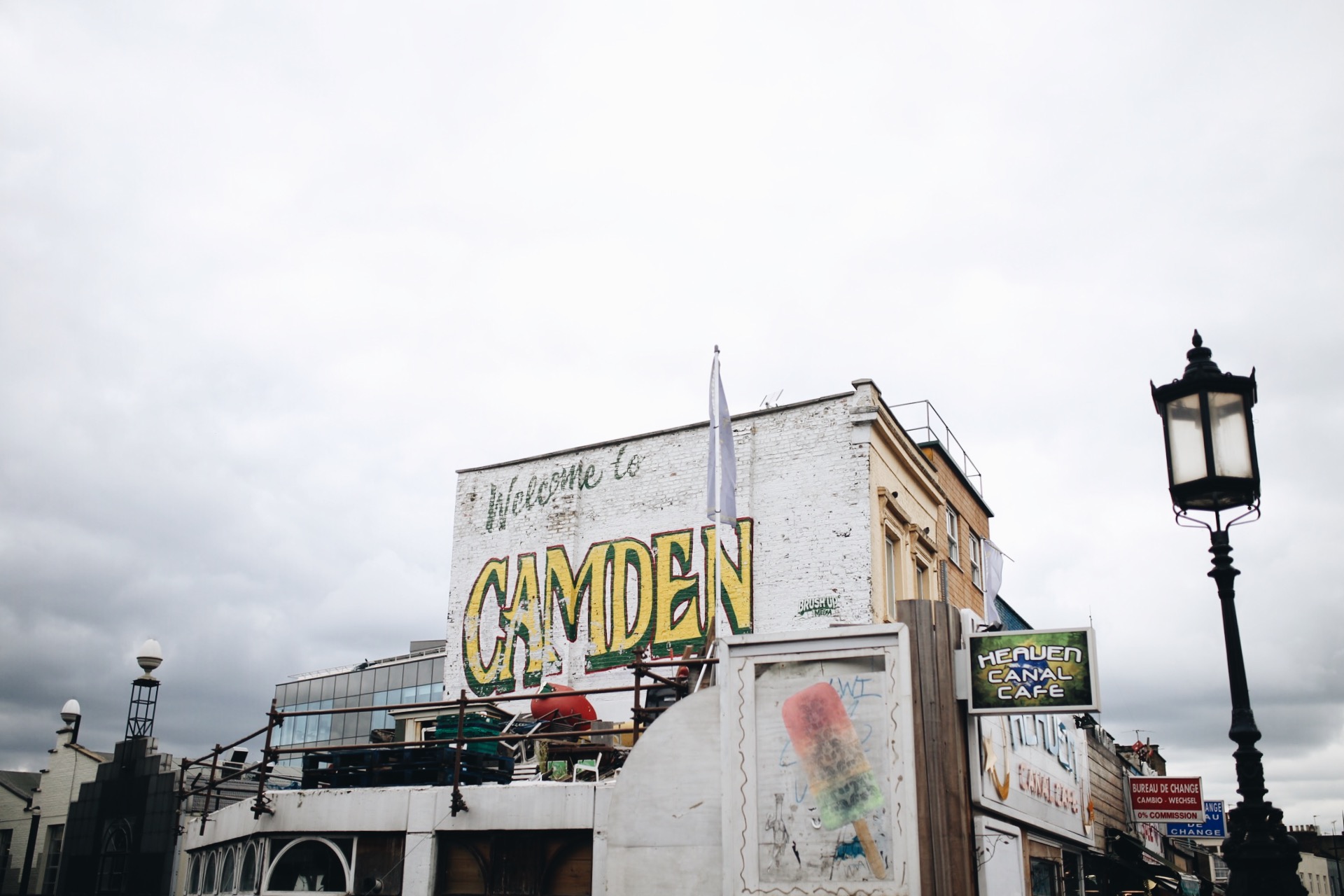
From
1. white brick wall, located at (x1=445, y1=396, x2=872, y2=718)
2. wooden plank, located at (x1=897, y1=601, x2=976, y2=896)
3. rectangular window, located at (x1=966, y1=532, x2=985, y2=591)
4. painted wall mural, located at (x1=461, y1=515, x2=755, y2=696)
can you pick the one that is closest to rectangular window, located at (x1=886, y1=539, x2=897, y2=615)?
white brick wall, located at (x1=445, y1=396, x2=872, y2=718)

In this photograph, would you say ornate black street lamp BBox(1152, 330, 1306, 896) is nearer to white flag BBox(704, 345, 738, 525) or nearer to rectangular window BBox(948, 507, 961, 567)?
white flag BBox(704, 345, 738, 525)

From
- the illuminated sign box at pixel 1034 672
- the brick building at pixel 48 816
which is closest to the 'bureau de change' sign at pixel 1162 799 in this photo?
the illuminated sign box at pixel 1034 672

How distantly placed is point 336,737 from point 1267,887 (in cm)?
4115

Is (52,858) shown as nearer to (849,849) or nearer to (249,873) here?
(249,873)

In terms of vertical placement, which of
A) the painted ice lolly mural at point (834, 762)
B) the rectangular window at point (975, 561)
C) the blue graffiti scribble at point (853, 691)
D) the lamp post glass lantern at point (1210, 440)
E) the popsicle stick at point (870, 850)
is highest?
the rectangular window at point (975, 561)

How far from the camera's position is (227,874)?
1475cm

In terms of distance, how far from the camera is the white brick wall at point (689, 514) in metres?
20.9

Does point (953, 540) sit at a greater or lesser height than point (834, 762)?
greater

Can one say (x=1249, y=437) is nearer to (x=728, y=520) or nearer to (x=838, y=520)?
(x=728, y=520)

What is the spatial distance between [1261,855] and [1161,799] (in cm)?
2339

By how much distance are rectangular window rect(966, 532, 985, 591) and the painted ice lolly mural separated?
57.9 feet

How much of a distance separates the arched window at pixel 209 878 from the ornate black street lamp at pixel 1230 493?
13.3 meters

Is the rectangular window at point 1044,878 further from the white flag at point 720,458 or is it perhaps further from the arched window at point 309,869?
the arched window at point 309,869

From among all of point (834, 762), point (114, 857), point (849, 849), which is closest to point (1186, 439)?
point (834, 762)
